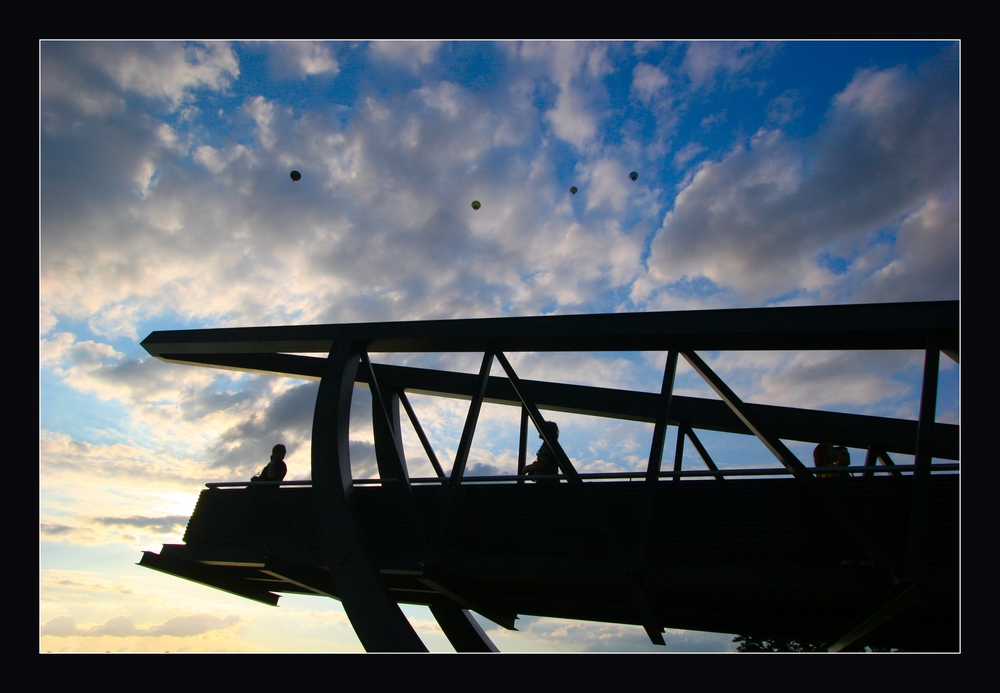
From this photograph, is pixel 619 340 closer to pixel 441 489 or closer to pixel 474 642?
pixel 441 489

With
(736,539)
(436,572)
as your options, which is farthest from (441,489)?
(736,539)

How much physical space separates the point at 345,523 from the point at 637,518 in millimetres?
4848

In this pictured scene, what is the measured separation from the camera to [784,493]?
9.09m

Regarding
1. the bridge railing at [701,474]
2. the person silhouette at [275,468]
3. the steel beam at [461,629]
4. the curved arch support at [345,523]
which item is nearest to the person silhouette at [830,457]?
the bridge railing at [701,474]

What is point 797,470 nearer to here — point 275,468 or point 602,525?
point 602,525

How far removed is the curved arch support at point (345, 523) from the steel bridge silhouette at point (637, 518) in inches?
1.3

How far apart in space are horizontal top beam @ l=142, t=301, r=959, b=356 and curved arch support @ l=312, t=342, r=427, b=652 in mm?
889

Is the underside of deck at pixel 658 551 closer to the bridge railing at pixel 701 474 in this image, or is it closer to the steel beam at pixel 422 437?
the bridge railing at pixel 701 474

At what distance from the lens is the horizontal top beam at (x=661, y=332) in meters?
8.64

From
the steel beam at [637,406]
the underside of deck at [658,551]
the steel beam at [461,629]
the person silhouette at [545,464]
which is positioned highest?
the steel beam at [637,406]

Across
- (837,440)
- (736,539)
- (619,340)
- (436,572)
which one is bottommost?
(436,572)
